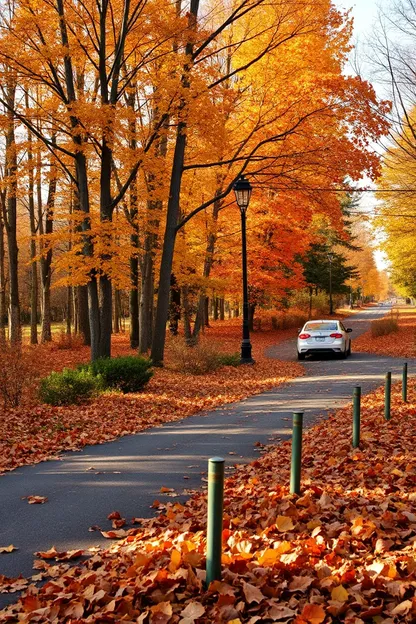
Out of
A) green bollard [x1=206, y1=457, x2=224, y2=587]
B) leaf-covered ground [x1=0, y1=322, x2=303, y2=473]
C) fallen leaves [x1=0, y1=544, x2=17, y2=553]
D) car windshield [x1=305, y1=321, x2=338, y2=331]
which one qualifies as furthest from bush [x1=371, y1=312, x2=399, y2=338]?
green bollard [x1=206, y1=457, x2=224, y2=587]

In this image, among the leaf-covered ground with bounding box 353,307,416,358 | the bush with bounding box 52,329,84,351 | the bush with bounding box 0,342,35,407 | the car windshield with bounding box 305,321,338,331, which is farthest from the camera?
the bush with bounding box 52,329,84,351

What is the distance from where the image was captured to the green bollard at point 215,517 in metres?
3.62

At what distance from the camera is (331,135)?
18.4 m

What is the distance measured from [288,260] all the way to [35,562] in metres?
29.0

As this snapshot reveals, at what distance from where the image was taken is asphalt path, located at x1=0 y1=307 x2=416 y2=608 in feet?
17.1

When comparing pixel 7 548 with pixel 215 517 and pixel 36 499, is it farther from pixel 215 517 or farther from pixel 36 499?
pixel 215 517

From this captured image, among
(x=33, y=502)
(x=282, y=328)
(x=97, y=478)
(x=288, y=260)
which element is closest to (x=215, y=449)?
(x=97, y=478)

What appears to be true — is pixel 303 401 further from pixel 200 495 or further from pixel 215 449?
pixel 200 495

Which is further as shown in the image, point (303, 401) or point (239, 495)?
point (303, 401)

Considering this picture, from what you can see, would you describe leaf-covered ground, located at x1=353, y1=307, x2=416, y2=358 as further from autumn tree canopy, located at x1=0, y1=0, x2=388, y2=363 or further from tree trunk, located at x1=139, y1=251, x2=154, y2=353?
tree trunk, located at x1=139, y1=251, x2=154, y2=353

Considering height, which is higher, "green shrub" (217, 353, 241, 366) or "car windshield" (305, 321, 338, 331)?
"car windshield" (305, 321, 338, 331)

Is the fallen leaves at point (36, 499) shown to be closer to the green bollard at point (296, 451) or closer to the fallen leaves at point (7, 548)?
the fallen leaves at point (7, 548)

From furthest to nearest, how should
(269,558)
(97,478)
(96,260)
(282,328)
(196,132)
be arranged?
(282,328) → (196,132) → (96,260) → (97,478) → (269,558)

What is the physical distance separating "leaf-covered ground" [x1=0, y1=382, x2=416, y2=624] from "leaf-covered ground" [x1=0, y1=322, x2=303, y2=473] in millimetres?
3547
